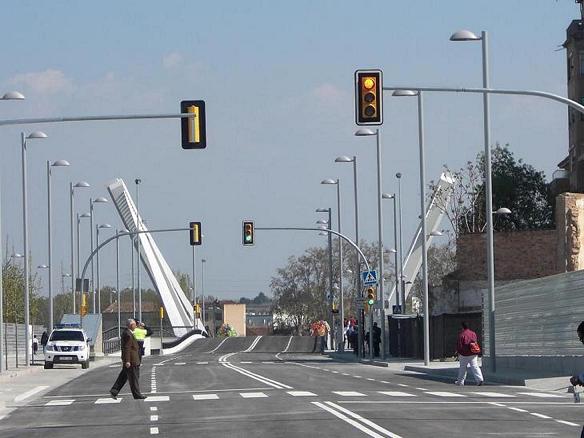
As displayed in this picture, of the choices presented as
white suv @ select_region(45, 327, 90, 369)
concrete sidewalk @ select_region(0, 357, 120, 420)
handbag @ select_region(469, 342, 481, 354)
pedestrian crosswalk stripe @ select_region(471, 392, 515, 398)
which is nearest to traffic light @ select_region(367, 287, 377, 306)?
white suv @ select_region(45, 327, 90, 369)

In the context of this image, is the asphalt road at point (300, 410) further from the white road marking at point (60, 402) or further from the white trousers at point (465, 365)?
the white trousers at point (465, 365)

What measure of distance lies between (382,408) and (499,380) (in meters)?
14.4

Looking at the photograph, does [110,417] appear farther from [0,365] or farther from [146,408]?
[0,365]

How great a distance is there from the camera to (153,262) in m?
145

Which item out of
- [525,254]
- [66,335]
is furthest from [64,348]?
[525,254]

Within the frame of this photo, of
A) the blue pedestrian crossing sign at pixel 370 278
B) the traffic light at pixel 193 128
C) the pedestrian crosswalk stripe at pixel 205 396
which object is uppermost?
the traffic light at pixel 193 128

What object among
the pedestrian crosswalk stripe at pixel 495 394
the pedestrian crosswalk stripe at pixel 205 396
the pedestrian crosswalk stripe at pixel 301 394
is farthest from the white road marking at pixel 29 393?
the pedestrian crosswalk stripe at pixel 495 394

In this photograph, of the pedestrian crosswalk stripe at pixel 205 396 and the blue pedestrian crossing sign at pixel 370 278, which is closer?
the pedestrian crosswalk stripe at pixel 205 396

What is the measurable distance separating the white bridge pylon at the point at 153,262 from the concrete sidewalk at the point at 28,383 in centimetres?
7578

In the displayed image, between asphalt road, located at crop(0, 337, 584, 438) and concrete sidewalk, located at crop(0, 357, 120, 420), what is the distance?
0.53m

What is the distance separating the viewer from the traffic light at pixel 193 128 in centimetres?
3189

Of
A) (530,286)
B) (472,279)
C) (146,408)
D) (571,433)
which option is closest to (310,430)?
(571,433)

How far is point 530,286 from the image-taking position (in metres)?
45.3

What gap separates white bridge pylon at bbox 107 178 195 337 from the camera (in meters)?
142
